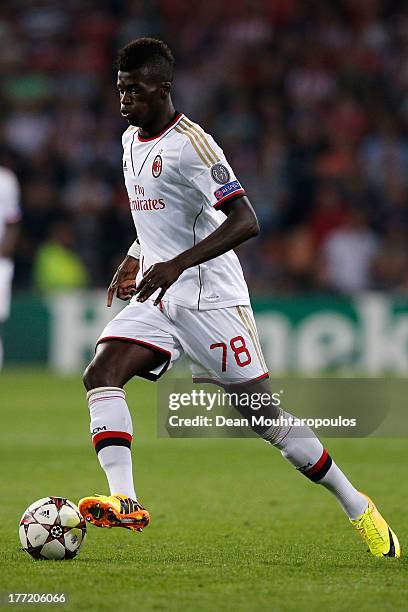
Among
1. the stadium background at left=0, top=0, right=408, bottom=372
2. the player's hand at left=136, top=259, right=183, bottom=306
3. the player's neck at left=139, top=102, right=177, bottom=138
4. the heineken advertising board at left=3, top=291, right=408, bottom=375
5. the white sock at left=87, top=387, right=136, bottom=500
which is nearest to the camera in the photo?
the player's hand at left=136, top=259, right=183, bottom=306

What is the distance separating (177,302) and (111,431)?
0.63 metres

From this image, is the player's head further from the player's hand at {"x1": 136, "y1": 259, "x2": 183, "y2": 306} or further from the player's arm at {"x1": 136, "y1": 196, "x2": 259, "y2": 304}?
the player's hand at {"x1": 136, "y1": 259, "x2": 183, "y2": 306}

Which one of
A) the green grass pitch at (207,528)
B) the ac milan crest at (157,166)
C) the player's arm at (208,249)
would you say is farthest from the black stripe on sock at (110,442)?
the ac milan crest at (157,166)

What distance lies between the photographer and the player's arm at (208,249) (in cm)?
482

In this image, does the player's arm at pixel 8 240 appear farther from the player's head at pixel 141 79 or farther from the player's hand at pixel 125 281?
the player's head at pixel 141 79

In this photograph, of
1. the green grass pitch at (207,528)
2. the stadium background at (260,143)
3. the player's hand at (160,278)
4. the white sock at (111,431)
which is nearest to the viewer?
the green grass pitch at (207,528)

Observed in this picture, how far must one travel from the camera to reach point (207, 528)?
5965 mm

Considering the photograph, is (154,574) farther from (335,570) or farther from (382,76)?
(382,76)

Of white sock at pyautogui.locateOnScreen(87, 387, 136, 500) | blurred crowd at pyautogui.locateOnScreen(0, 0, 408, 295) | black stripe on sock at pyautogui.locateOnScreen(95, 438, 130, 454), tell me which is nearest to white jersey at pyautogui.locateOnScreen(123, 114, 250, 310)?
white sock at pyautogui.locateOnScreen(87, 387, 136, 500)

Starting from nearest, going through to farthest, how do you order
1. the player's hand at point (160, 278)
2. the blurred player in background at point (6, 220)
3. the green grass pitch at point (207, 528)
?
the green grass pitch at point (207, 528)
the player's hand at point (160, 278)
the blurred player in background at point (6, 220)

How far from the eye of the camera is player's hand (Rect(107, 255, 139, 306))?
5.52 metres

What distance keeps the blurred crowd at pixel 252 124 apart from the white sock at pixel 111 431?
9.75m

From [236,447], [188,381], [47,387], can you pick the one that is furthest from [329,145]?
[188,381]

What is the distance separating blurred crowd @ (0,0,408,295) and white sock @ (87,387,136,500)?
9.75 metres
